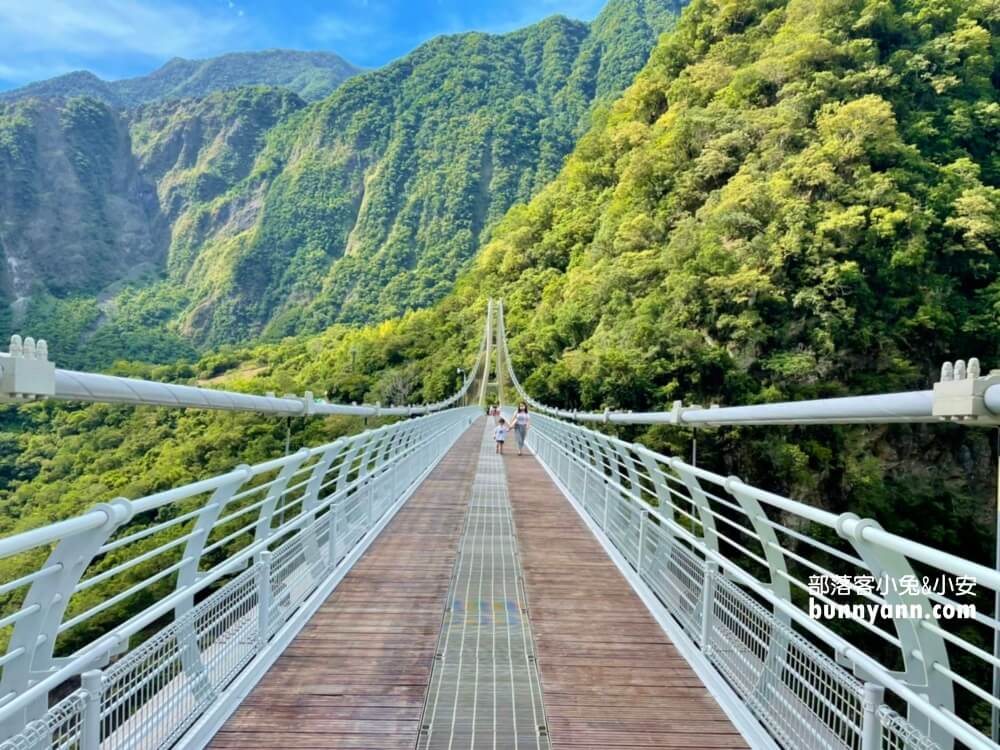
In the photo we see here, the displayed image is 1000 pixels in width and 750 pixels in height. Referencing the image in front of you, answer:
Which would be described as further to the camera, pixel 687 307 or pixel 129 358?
pixel 129 358

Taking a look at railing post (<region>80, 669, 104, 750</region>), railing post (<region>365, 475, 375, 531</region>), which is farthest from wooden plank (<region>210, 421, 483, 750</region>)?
railing post (<region>80, 669, 104, 750</region>)

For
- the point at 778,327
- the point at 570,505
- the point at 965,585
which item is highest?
the point at 778,327

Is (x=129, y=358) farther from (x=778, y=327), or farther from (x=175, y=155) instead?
(x=175, y=155)

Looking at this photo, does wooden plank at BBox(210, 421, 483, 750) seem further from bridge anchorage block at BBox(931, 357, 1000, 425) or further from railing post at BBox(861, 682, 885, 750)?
bridge anchorage block at BBox(931, 357, 1000, 425)

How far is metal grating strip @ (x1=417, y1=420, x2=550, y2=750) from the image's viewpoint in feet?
10.1

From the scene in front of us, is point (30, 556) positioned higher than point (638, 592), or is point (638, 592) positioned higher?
point (638, 592)

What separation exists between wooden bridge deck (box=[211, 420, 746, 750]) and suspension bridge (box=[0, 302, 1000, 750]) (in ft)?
0.05

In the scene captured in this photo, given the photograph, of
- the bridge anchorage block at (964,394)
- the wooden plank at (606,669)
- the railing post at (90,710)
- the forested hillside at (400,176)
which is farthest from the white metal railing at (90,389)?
the forested hillside at (400,176)

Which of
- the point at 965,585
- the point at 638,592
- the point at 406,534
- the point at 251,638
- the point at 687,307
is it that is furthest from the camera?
the point at 687,307

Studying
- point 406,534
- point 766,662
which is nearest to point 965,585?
point 766,662

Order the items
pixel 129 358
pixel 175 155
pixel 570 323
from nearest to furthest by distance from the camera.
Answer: pixel 570 323, pixel 129 358, pixel 175 155

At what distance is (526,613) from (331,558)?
5.41 ft

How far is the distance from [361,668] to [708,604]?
5.98ft

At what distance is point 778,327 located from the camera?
2873 cm
